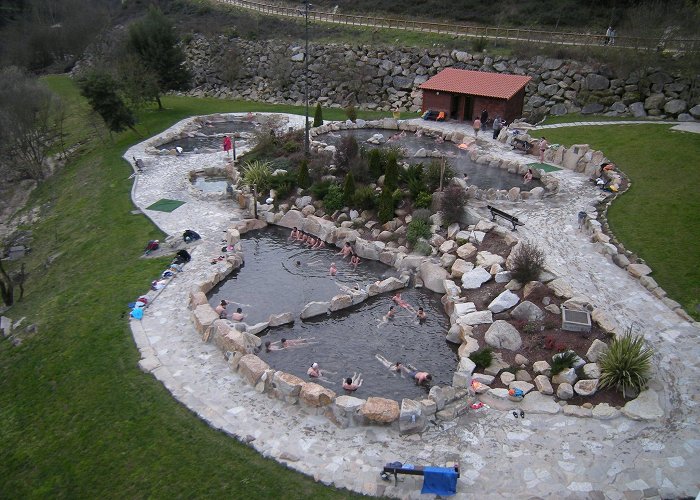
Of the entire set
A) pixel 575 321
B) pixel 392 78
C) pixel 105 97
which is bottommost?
pixel 575 321

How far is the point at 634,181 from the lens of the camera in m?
26.7

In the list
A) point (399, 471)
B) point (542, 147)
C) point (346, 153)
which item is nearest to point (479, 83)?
point (542, 147)

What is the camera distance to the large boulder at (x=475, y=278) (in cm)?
1995

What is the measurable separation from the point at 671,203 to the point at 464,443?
1679 cm

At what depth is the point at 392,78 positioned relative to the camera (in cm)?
4738

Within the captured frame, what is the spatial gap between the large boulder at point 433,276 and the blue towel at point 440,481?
983 cm

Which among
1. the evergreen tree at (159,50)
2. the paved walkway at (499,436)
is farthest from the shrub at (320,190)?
the evergreen tree at (159,50)

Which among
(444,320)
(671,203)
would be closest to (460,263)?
(444,320)

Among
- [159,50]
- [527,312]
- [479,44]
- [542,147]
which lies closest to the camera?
[527,312]

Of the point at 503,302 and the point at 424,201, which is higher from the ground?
the point at 424,201

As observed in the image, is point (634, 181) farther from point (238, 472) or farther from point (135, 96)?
point (135, 96)

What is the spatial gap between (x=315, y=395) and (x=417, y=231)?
11326 millimetres

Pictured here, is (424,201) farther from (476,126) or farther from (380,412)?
(380,412)

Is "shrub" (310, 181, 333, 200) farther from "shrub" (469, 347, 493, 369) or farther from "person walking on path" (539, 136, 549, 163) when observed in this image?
"shrub" (469, 347, 493, 369)
